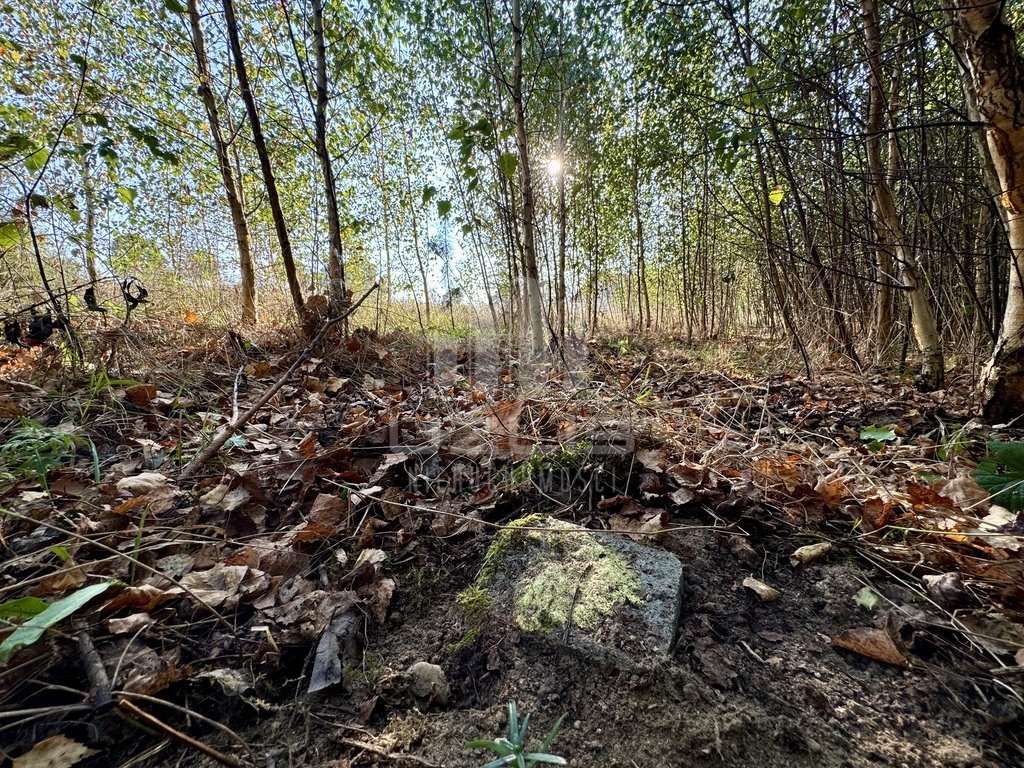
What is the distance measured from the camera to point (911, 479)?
1567 millimetres

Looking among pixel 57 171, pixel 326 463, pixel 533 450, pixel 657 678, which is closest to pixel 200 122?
pixel 57 171

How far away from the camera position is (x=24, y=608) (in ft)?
2.39

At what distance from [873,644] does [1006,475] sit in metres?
0.74

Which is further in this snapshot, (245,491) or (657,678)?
(245,491)

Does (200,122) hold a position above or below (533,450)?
above

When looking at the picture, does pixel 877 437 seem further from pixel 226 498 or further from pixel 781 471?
pixel 226 498

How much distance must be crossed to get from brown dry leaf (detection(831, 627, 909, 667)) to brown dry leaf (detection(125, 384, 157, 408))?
2.96m

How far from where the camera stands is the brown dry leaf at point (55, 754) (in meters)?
0.62

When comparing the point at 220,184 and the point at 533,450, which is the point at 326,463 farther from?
the point at 220,184

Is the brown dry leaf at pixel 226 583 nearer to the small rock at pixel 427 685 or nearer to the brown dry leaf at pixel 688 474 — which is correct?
the small rock at pixel 427 685

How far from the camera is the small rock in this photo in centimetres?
79

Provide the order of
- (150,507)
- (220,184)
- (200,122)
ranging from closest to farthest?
(150,507), (200,122), (220,184)

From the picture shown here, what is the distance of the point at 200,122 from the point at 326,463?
20.4ft

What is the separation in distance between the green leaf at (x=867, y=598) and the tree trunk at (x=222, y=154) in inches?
198
